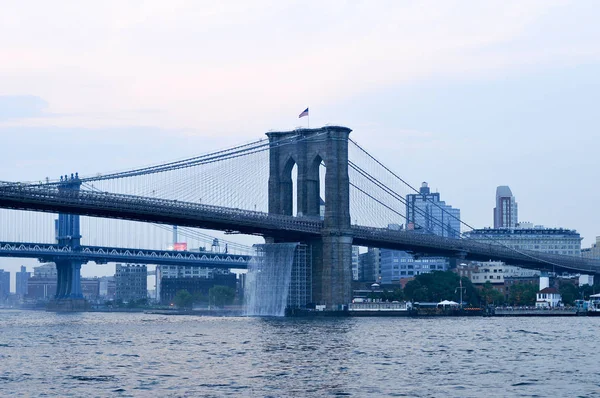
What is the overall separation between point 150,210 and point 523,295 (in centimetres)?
6968

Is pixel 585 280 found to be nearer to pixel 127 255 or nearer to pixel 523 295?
pixel 523 295

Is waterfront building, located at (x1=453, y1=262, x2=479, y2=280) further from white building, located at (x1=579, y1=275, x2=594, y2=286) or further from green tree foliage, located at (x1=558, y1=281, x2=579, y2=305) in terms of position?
green tree foliage, located at (x1=558, y1=281, x2=579, y2=305)

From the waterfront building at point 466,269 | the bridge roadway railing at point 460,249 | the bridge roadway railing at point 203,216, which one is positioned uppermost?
the bridge roadway railing at point 203,216

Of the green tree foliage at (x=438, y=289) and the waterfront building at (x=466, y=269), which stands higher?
the waterfront building at (x=466, y=269)

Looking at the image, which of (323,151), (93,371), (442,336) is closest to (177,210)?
(323,151)

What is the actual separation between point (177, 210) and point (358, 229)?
23.8 metres

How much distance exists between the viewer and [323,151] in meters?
110

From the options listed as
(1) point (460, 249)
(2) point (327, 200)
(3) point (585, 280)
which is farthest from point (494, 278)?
(2) point (327, 200)

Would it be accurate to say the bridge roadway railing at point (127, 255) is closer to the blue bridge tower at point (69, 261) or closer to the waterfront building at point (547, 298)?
the blue bridge tower at point (69, 261)

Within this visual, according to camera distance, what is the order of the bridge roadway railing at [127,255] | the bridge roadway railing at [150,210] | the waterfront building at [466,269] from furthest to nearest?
the bridge roadway railing at [127,255], the waterfront building at [466,269], the bridge roadway railing at [150,210]

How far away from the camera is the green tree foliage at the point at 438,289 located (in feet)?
443

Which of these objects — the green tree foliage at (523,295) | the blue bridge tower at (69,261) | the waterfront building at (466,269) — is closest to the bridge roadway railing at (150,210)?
the green tree foliage at (523,295)

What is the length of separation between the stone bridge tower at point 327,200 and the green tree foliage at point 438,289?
27.5m

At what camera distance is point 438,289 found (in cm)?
13562
